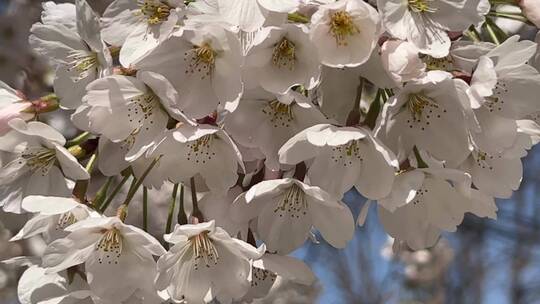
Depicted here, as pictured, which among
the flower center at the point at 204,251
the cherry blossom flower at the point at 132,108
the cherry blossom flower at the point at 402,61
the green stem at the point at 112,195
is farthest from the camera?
the green stem at the point at 112,195

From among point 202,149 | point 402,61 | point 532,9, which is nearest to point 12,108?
point 202,149

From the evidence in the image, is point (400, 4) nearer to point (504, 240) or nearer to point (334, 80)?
point (334, 80)

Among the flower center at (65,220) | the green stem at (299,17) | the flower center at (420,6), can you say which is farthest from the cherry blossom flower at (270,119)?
the flower center at (65,220)

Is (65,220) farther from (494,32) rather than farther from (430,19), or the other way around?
(494,32)

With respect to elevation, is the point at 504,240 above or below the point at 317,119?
below

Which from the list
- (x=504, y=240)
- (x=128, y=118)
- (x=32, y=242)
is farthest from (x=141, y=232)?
(x=504, y=240)

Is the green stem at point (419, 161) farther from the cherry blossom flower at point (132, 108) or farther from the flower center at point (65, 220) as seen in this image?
the flower center at point (65, 220)
